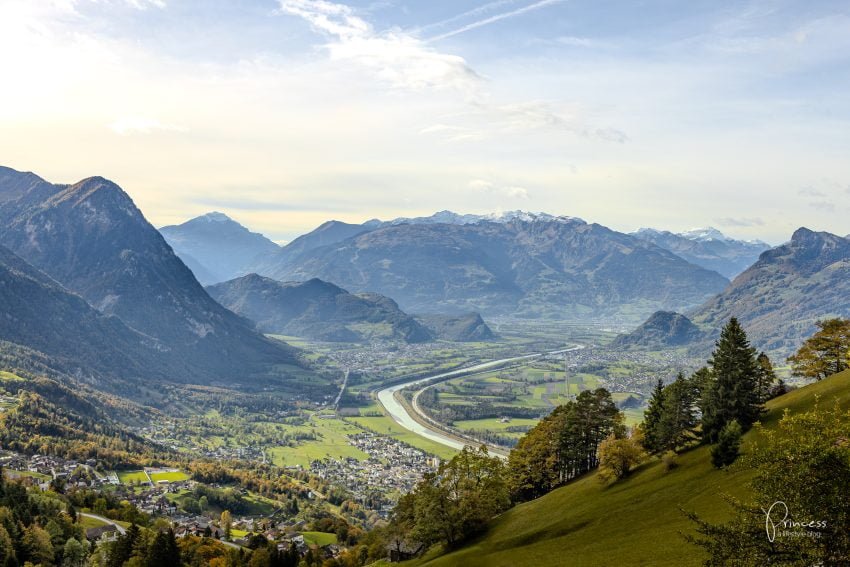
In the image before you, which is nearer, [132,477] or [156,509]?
[156,509]

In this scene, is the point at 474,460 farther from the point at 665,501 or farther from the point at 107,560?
the point at 107,560

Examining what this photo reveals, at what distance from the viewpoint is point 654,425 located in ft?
236

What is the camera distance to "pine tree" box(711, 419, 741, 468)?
51.0 meters

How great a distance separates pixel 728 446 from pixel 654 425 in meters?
20.6

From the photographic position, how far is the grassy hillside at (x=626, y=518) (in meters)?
43.6

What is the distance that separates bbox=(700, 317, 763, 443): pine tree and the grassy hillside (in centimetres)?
200

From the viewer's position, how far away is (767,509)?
21703 mm

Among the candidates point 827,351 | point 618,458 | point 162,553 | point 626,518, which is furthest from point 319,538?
point 827,351

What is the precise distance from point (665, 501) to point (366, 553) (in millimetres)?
53387

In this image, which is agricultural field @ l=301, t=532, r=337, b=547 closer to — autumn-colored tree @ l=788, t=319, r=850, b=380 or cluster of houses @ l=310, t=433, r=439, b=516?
cluster of houses @ l=310, t=433, r=439, b=516

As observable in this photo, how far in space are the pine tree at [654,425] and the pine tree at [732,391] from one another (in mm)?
→ 8106

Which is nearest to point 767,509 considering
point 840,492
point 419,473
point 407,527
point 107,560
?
point 840,492

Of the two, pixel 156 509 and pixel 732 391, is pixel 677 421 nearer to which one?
pixel 732 391

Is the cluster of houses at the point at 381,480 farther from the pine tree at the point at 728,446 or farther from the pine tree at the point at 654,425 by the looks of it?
the pine tree at the point at 728,446
